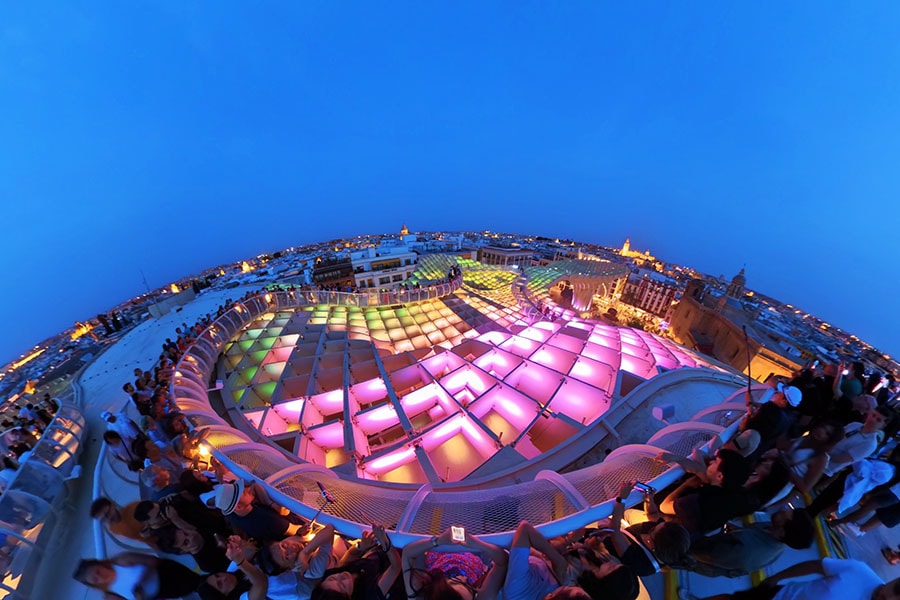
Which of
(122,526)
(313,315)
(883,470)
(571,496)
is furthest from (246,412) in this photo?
(883,470)

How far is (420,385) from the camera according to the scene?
1144 cm

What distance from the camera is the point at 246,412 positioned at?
9.26m

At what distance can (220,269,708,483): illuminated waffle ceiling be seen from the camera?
856 centimetres

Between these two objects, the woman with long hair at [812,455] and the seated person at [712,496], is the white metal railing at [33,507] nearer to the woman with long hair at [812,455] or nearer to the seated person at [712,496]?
the seated person at [712,496]

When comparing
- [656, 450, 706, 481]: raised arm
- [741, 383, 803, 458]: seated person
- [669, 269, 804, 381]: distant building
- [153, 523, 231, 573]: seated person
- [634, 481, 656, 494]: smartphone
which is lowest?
[669, 269, 804, 381]: distant building

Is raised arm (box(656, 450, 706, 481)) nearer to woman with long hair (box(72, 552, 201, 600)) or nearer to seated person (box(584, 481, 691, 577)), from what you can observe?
seated person (box(584, 481, 691, 577))

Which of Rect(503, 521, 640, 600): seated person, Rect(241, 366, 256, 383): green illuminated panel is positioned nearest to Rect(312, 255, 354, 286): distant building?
Rect(241, 366, 256, 383): green illuminated panel

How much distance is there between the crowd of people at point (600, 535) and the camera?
3160 mm

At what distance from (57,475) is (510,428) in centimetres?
1111

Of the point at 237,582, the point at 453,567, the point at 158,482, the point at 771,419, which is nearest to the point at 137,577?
the point at 237,582

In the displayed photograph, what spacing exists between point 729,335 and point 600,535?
116 feet

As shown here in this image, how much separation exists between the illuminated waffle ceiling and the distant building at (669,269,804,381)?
789 inches

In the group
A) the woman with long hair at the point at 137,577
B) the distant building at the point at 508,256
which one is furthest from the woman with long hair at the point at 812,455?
the distant building at the point at 508,256

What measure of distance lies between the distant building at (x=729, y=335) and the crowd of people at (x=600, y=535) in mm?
25789
